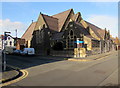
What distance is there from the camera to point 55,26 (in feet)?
131

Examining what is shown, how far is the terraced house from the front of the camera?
1124 inches

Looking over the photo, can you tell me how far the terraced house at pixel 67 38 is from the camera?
28558mm

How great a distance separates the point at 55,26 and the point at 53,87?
116 feet

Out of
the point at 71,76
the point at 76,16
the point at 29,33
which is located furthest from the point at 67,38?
the point at 29,33

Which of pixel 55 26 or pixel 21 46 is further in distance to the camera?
pixel 21 46

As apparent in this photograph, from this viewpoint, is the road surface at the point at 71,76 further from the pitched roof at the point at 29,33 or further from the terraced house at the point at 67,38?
the pitched roof at the point at 29,33

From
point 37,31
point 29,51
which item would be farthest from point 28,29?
point 29,51

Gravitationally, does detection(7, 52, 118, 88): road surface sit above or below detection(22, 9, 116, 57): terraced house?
below

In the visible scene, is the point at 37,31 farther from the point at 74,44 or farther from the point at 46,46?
the point at 74,44

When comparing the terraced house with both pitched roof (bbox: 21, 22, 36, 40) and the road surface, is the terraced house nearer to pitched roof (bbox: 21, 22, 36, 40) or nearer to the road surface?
pitched roof (bbox: 21, 22, 36, 40)

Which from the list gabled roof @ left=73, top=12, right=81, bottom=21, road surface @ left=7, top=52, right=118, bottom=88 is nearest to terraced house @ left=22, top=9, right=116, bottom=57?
gabled roof @ left=73, top=12, right=81, bottom=21

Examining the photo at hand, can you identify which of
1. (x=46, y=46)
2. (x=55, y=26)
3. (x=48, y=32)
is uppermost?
(x=55, y=26)

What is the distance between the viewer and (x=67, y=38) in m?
31.3

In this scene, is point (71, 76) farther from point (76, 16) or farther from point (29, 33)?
point (29, 33)
